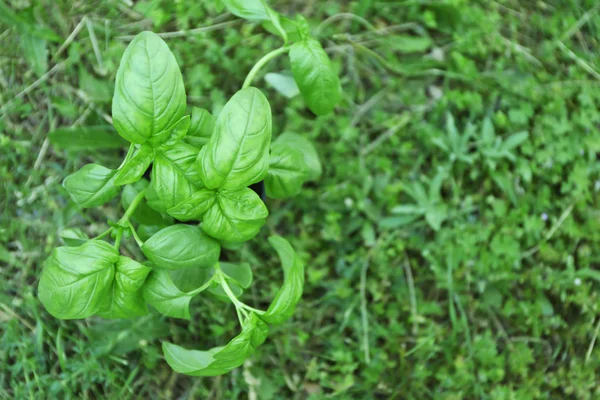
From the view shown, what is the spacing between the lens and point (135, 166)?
1.32 meters

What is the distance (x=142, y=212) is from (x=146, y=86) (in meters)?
0.46

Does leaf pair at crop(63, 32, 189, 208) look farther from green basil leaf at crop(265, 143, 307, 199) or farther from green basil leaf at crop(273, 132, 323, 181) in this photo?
green basil leaf at crop(273, 132, 323, 181)

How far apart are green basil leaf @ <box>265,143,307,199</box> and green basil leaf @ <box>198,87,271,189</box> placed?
234mm

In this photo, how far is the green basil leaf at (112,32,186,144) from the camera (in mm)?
1215

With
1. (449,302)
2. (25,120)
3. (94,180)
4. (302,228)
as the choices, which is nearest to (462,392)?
(449,302)

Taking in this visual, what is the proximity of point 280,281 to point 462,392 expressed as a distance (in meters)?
0.78

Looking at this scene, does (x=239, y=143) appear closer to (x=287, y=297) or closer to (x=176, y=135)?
(x=176, y=135)

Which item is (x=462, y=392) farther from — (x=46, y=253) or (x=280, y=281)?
(x=46, y=253)

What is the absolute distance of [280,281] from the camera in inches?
80.0

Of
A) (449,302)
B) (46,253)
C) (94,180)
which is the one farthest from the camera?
(449,302)

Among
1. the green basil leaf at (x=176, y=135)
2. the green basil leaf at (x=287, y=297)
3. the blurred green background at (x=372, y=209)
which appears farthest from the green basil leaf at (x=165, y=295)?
the blurred green background at (x=372, y=209)

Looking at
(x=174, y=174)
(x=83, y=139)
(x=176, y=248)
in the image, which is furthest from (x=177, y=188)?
(x=83, y=139)

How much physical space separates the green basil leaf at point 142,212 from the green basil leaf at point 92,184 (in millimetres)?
116

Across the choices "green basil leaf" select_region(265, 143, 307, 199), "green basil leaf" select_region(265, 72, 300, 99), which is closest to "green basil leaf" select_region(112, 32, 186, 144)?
"green basil leaf" select_region(265, 143, 307, 199)
